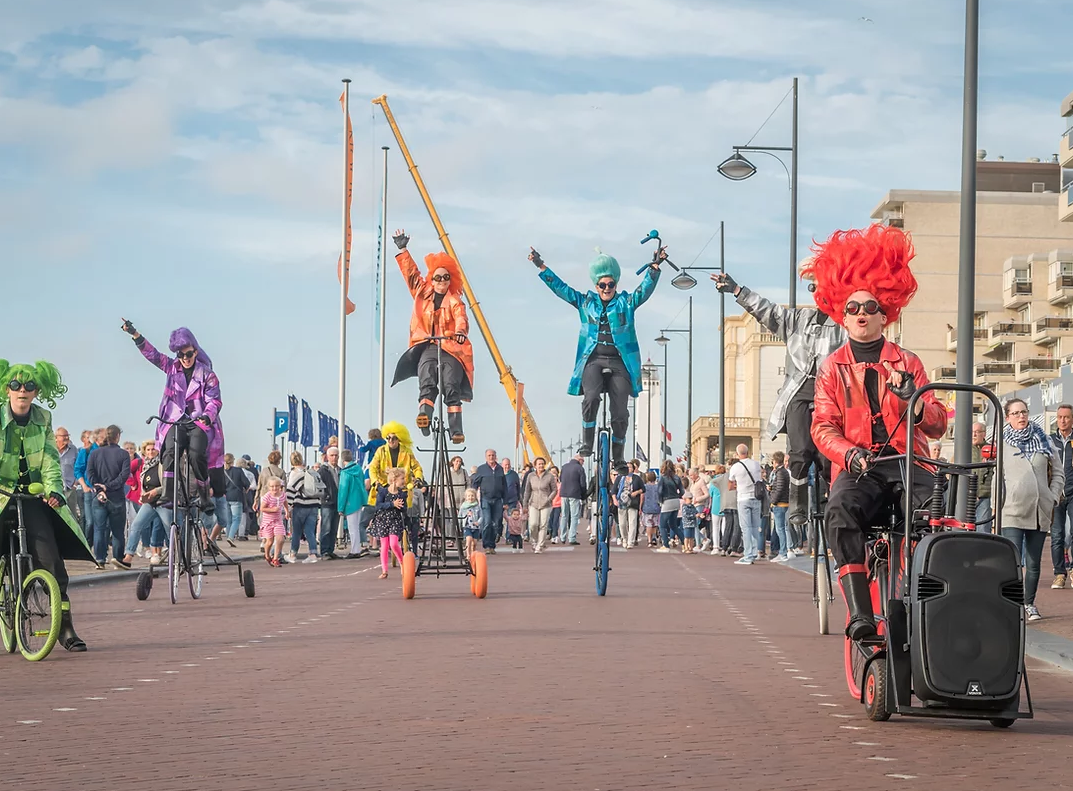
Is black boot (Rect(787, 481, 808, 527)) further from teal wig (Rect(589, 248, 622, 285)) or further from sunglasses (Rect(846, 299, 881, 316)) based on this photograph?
teal wig (Rect(589, 248, 622, 285))

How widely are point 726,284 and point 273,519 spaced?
47.9 ft

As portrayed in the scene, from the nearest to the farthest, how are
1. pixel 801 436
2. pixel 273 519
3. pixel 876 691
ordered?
pixel 876 691, pixel 801 436, pixel 273 519

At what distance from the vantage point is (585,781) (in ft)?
20.1

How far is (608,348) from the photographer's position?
52.5ft

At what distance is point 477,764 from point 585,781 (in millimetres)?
557

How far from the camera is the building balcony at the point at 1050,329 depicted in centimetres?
8944

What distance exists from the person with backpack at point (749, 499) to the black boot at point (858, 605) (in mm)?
18337

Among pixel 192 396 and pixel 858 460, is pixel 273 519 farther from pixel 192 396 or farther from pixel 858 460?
pixel 858 460

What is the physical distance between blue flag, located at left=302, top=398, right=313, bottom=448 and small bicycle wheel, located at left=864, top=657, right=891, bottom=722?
4438cm

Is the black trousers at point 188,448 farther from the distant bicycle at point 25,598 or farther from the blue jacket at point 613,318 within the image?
the distant bicycle at point 25,598

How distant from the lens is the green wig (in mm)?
11492

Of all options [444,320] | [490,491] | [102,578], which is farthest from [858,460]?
[490,491]

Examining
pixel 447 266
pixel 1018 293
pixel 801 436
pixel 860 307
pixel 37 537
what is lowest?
pixel 37 537

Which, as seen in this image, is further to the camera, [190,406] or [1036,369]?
[1036,369]
